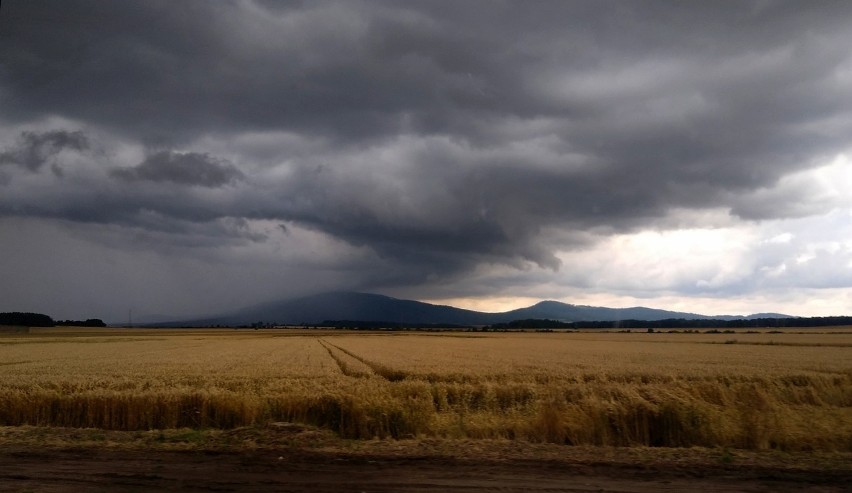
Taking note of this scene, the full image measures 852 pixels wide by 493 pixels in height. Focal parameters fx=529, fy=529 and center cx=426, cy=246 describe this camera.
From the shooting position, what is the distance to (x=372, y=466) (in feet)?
33.8

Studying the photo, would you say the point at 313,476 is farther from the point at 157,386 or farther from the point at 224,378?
the point at 224,378

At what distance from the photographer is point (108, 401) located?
1612 cm

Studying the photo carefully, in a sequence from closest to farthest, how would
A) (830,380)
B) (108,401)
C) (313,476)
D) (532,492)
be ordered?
(532,492)
(313,476)
(108,401)
(830,380)

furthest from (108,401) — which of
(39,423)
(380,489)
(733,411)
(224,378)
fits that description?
(733,411)

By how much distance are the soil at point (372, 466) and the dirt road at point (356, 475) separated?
2cm

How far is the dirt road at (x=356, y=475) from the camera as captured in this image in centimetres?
902

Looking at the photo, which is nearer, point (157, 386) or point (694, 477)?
point (694, 477)

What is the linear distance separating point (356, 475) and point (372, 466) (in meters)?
0.64

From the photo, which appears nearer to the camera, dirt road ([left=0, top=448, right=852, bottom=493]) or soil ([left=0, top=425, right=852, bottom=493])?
dirt road ([left=0, top=448, right=852, bottom=493])

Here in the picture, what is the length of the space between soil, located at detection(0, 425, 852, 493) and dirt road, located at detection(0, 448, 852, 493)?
0.02 m

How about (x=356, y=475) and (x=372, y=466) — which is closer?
(x=356, y=475)

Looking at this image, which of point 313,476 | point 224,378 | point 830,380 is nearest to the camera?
point 313,476

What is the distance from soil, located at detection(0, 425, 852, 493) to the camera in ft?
29.9

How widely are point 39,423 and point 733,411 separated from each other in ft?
65.6
